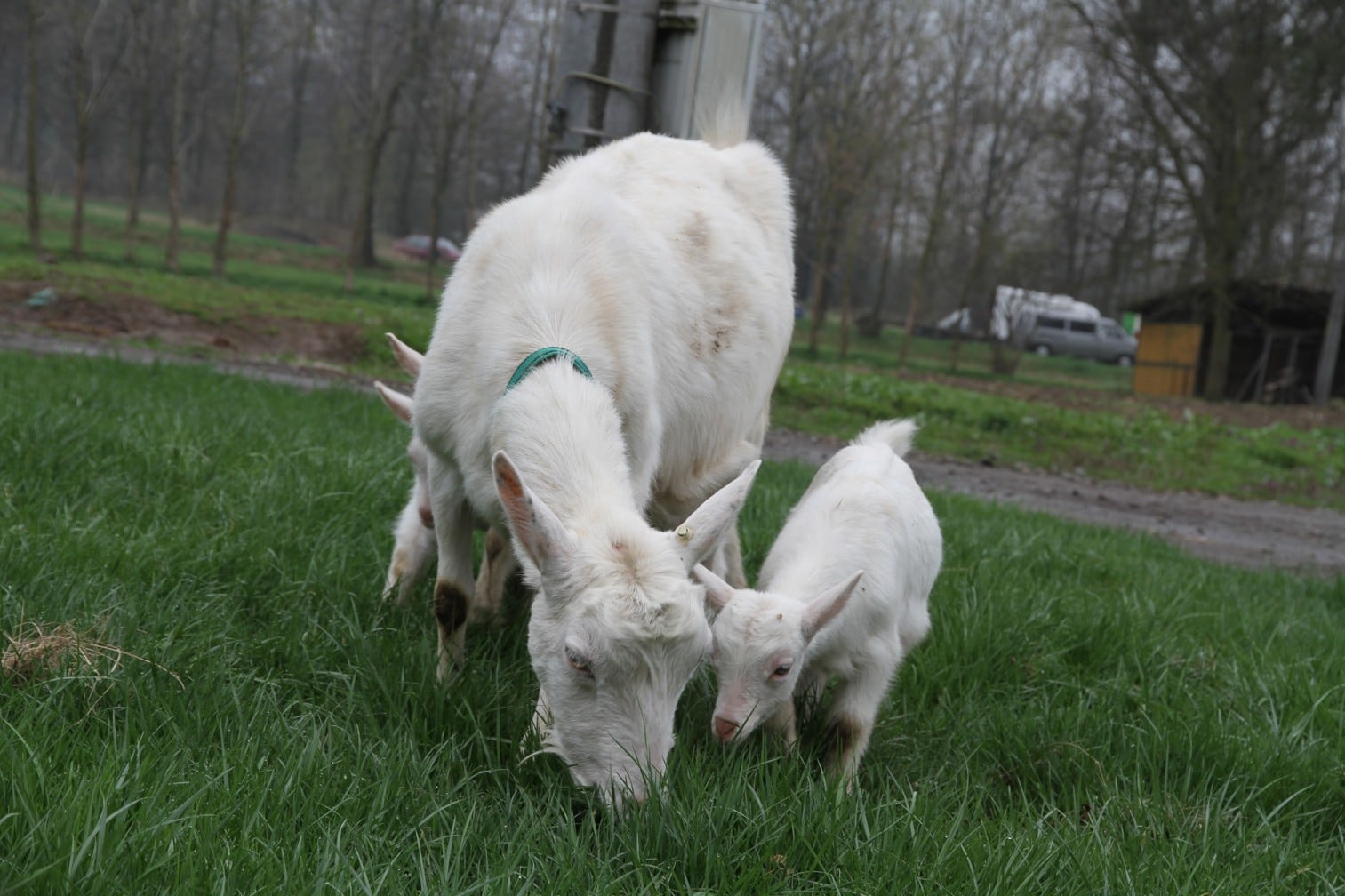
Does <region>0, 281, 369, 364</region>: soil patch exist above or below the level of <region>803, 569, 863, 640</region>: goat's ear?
below

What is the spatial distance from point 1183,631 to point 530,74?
108ft

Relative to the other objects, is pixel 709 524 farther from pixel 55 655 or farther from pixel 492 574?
pixel 492 574

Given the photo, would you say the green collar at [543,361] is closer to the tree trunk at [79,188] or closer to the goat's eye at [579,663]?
the goat's eye at [579,663]

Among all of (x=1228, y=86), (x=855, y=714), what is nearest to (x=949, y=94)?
(x=1228, y=86)

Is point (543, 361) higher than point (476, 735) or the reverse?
higher

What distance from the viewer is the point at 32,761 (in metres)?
2.22

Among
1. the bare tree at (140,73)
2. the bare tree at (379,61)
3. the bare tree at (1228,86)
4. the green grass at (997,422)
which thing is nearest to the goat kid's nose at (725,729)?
the green grass at (997,422)

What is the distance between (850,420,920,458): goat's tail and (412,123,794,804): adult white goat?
0.45 meters

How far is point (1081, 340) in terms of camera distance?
45969 mm

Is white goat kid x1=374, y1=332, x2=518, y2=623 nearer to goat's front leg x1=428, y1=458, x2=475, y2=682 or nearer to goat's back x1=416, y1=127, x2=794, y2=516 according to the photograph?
goat's front leg x1=428, y1=458, x2=475, y2=682

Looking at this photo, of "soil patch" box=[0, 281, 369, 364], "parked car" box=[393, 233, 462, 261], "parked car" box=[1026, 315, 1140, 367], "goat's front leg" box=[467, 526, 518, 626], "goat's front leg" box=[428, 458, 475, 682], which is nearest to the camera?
"goat's front leg" box=[428, 458, 475, 682]

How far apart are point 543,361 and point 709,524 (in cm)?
75

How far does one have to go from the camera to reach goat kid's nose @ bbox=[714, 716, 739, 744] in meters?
2.91

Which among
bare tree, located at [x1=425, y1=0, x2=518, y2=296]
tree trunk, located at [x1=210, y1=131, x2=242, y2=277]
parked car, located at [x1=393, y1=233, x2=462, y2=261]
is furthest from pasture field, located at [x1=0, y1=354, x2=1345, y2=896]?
parked car, located at [x1=393, y1=233, x2=462, y2=261]
